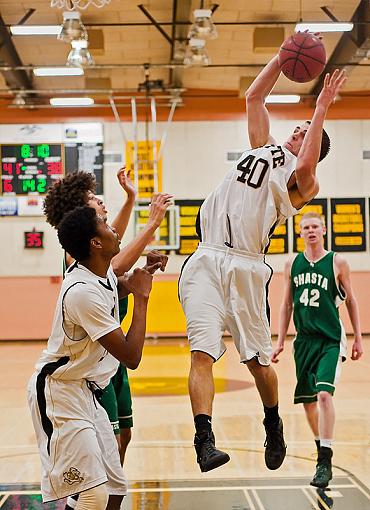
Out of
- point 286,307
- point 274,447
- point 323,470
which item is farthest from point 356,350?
point 274,447

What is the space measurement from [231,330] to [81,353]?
1.04 meters

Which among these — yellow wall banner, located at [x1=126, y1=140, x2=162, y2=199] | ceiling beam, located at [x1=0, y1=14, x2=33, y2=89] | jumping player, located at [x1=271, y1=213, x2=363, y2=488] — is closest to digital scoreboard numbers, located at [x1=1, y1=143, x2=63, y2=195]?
ceiling beam, located at [x1=0, y1=14, x2=33, y2=89]

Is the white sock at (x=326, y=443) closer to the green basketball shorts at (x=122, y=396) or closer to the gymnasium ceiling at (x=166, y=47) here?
the green basketball shorts at (x=122, y=396)

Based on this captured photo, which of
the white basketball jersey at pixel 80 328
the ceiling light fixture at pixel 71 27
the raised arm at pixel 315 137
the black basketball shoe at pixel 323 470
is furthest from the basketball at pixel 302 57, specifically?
the ceiling light fixture at pixel 71 27

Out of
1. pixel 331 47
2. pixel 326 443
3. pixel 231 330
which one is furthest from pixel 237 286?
pixel 331 47

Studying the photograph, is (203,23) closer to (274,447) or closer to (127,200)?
(127,200)

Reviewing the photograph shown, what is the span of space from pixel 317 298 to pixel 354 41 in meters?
8.98

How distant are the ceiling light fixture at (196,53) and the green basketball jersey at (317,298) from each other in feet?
23.3

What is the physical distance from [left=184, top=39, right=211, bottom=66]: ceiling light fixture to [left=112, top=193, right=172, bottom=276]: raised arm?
873cm

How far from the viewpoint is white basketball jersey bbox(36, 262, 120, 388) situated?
3326mm

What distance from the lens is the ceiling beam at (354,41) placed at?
13148mm

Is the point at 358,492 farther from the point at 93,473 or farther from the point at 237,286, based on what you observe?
the point at 93,473

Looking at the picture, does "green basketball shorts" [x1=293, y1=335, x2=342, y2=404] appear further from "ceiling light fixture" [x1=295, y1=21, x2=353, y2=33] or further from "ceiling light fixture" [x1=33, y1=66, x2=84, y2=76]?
"ceiling light fixture" [x1=33, y1=66, x2=84, y2=76]

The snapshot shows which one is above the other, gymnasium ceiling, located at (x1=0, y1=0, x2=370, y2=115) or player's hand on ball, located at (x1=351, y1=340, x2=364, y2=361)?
gymnasium ceiling, located at (x1=0, y1=0, x2=370, y2=115)
